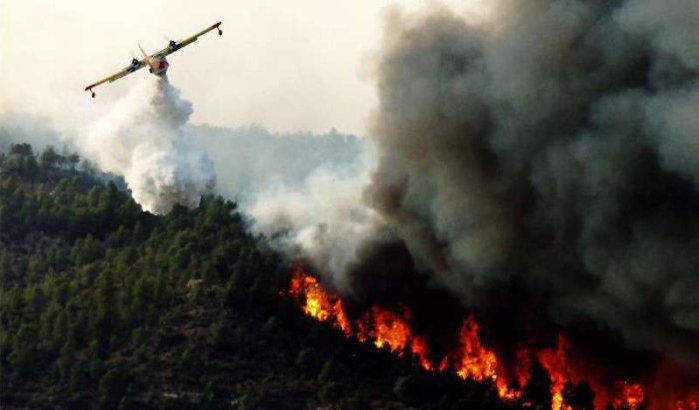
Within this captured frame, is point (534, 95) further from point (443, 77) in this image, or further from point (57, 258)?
point (57, 258)

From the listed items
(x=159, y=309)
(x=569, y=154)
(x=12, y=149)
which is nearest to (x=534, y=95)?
(x=569, y=154)

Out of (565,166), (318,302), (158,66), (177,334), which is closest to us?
(565,166)

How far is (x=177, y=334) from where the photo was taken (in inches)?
3952

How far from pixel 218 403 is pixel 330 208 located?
2542 centimetres

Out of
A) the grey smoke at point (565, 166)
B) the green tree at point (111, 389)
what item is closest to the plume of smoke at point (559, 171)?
the grey smoke at point (565, 166)

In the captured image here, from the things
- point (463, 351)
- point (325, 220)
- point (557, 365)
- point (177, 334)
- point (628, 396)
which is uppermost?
point (325, 220)

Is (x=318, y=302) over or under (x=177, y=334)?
over

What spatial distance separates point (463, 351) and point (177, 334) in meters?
20.7

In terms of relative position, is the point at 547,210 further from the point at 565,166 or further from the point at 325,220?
the point at 325,220

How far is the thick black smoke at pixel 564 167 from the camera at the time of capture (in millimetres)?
77188

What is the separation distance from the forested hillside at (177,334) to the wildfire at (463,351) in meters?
1.66

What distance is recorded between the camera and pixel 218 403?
296 feet

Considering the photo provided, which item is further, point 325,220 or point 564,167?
point 325,220

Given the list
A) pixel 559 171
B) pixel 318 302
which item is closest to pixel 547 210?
pixel 559 171
